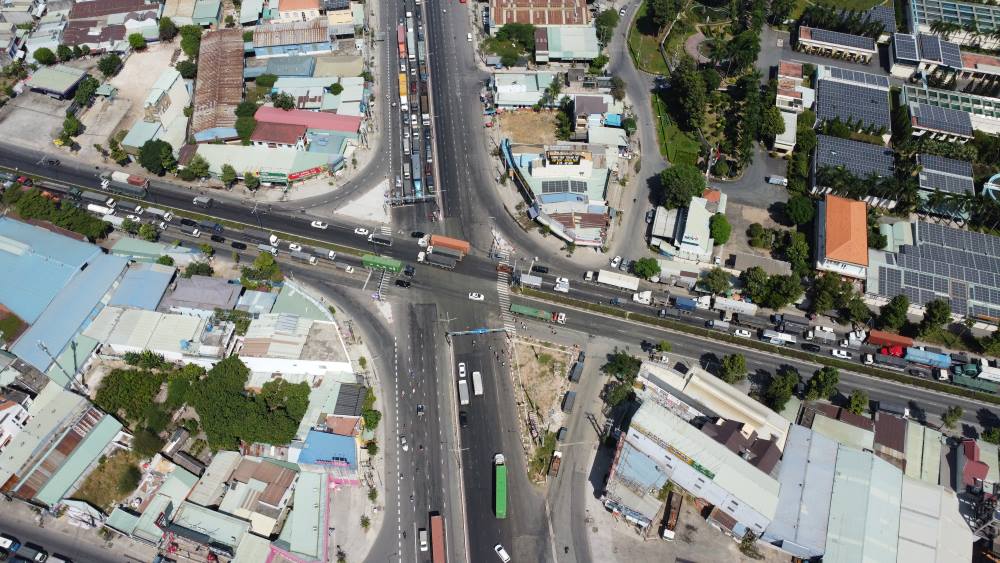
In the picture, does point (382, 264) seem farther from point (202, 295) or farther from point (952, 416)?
point (952, 416)

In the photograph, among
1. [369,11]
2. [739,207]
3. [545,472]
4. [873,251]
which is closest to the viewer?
[545,472]

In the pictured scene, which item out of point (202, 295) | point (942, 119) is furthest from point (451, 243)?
point (942, 119)

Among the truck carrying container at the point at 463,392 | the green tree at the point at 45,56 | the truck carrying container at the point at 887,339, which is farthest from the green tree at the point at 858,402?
the green tree at the point at 45,56

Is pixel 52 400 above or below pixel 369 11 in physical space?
below

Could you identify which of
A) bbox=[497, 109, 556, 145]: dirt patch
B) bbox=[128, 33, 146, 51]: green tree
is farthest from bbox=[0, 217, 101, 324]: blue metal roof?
bbox=[497, 109, 556, 145]: dirt patch

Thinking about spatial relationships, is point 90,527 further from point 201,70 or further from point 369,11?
point 369,11

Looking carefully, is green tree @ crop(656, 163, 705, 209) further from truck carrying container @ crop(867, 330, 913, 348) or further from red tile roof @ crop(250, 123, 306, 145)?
red tile roof @ crop(250, 123, 306, 145)

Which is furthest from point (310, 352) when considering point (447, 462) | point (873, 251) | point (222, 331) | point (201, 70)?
point (873, 251)
